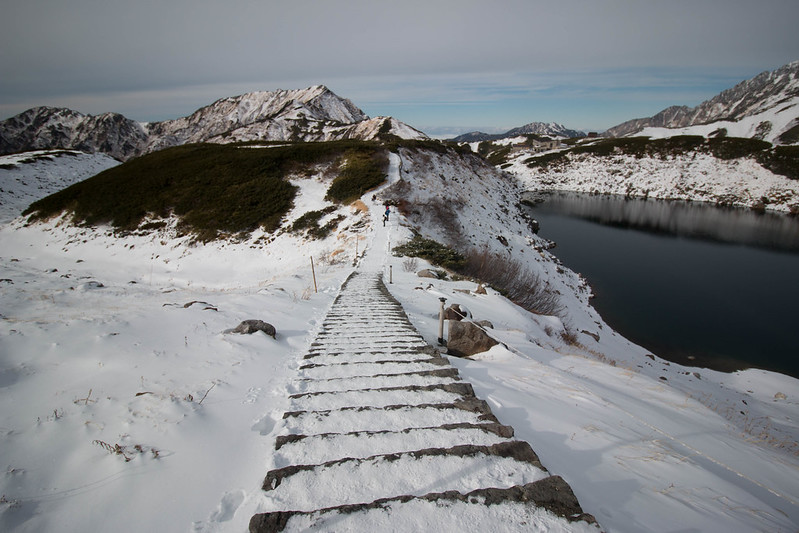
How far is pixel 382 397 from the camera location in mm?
4012

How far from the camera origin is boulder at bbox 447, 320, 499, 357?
275 inches

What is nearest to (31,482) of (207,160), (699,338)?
(699,338)

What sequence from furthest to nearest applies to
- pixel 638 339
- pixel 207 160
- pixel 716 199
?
pixel 716 199, pixel 207 160, pixel 638 339

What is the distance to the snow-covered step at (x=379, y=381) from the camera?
4.38 m

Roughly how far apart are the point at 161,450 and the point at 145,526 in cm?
82

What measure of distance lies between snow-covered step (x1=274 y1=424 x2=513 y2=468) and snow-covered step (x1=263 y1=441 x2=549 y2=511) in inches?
6.9

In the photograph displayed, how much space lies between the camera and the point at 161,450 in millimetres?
3029

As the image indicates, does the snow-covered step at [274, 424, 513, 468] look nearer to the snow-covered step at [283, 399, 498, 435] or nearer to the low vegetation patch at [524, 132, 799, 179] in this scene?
the snow-covered step at [283, 399, 498, 435]

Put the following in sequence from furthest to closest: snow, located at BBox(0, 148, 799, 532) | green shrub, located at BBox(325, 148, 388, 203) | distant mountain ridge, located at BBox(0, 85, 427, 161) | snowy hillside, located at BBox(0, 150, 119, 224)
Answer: distant mountain ridge, located at BBox(0, 85, 427, 161) → snowy hillside, located at BBox(0, 150, 119, 224) → green shrub, located at BBox(325, 148, 388, 203) → snow, located at BBox(0, 148, 799, 532)

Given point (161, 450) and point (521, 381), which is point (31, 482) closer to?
point (161, 450)

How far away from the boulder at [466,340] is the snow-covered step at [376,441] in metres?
3.69

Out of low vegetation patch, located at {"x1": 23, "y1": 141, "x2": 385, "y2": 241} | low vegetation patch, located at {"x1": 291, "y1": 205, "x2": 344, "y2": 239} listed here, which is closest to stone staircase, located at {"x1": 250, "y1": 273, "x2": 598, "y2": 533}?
low vegetation patch, located at {"x1": 291, "y1": 205, "x2": 344, "y2": 239}

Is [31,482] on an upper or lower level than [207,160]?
lower

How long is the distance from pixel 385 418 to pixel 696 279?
34.0 m
